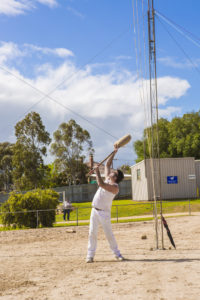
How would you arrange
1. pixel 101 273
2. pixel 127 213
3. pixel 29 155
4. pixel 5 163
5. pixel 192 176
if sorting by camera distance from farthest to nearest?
pixel 5 163, pixel 29 155, pixel 192 176, pixel 127 213, pixel 101 273

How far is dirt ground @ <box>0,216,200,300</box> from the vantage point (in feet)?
15.2

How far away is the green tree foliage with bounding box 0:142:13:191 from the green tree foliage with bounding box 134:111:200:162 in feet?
87.7

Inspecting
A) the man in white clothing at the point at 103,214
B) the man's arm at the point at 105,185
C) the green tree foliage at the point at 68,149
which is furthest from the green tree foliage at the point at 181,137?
the man's arm at the point at 105,185

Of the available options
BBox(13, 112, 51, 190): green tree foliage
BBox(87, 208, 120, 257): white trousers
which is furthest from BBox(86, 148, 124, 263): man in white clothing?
BBox(13, 112, 51, 190): green tree foliage

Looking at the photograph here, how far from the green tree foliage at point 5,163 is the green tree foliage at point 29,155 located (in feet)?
57.6

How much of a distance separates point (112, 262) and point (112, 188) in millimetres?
1391

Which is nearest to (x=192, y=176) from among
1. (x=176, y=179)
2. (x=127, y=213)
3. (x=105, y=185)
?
(x=176, y=179)

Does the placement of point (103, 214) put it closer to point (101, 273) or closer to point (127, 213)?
point (101, 273)

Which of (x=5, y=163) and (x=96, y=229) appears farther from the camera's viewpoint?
(x=5, y=163)

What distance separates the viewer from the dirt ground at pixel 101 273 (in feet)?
15.2

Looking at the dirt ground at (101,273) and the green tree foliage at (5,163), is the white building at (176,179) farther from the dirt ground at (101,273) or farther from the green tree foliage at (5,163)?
the green tree foliage at (5,163)

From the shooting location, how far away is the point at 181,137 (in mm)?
46344

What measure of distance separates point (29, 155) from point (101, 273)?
38.8 meters

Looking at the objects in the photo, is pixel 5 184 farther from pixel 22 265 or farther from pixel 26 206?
pixel 22 265
